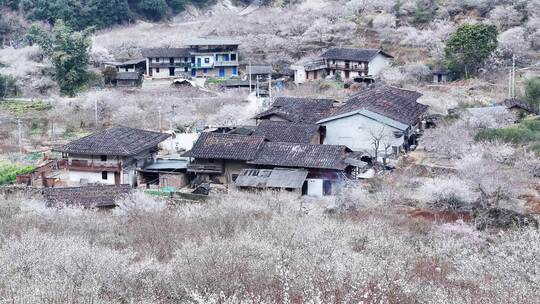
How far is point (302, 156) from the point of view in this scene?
27.2 metres

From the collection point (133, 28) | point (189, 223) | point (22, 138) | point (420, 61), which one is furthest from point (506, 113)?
point (133, 28)

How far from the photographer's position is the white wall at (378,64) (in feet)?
146

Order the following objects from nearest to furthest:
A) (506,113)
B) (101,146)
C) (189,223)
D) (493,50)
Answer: (189,223)
(101,146)
(506,113)
(493,50)

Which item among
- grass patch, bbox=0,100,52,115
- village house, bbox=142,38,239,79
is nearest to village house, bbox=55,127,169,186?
grass patch, bbox=0,100,52,115

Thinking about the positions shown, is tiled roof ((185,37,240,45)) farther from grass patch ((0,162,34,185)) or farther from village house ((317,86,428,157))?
grass patch ((0,162,34,185))

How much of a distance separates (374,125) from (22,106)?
2394cm

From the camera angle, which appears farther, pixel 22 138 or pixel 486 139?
pixel 22 138

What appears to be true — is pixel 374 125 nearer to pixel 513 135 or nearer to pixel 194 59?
pixel 513 135

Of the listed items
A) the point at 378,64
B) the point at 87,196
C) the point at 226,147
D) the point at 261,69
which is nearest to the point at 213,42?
the point at 261,69

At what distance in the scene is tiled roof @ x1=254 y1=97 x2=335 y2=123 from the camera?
33.0 metres

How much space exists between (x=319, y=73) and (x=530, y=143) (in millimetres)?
21759

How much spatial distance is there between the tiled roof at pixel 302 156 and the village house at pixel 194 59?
22251mm

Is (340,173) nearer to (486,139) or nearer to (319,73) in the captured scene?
(486,139)

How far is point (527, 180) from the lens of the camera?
2388 centimetres
